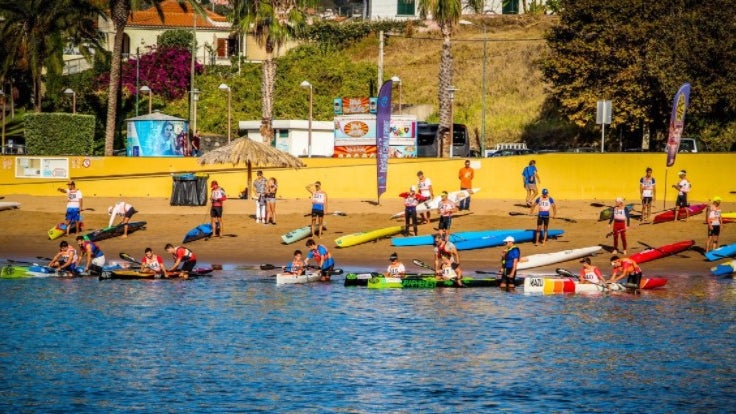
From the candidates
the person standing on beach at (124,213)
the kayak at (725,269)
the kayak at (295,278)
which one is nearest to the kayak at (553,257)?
the kayak at (725,269)

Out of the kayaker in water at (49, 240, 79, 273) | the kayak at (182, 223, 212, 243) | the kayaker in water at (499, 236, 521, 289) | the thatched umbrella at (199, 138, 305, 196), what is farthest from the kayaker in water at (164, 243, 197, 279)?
the kayaker in water at (499, 236, 521, 289)

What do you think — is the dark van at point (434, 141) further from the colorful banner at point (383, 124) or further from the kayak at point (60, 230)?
the kayak at point (60, 230)

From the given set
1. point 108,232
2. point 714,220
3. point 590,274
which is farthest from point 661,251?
point 108,232

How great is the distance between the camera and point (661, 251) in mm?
39094

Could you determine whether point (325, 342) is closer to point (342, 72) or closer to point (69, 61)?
point (342, 72)

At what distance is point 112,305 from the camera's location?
120 feet

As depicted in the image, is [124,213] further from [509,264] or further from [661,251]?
[661,251]

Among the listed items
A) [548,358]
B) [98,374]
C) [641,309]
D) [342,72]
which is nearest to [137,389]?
[98,374]

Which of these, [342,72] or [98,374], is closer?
[98,374]

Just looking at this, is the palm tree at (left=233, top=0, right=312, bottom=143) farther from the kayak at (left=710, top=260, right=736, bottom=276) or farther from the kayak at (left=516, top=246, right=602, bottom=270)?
the kayak at (left=710, top=260, right=736, bottom=276)

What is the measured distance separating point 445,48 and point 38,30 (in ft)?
84.6

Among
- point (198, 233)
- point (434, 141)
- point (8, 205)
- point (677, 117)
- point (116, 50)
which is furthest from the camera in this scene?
point (434, 141)

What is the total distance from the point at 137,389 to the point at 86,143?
3144cm

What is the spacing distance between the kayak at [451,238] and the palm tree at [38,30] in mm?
32313
